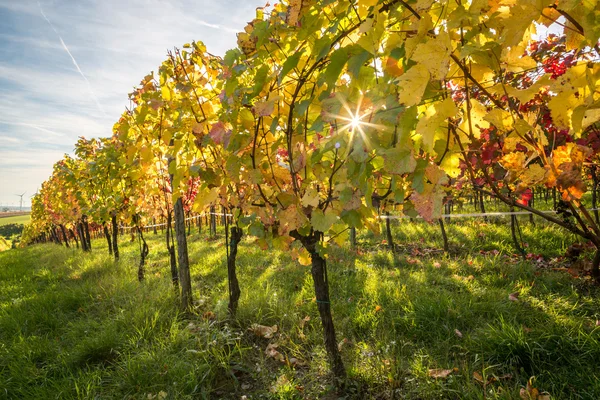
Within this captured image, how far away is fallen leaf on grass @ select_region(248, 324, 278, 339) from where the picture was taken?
3191 mm

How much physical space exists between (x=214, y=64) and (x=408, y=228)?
6359 millimetres

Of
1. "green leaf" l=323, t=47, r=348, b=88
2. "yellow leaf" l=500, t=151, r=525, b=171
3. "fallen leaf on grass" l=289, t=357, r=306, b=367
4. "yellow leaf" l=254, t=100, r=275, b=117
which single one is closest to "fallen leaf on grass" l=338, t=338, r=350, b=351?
"fallen leaf on grass" l=289, t=357, r=306, b=367

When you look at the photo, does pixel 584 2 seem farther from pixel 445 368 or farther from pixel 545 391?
pixel 445 368

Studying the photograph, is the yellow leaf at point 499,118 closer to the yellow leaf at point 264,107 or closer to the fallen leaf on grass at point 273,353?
the yellow leaf at point 264,107

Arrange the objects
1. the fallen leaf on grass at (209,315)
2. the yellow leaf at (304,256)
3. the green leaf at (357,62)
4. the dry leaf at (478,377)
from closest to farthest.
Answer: the green leaf at (357,62) → the dry leaf at (478,377) → the yellow leaf at (304,256) → the fallen leaf on grass at (209,315)

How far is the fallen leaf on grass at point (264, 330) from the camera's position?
126 inches

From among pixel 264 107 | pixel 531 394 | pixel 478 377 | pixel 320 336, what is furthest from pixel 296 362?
pixel 264 107

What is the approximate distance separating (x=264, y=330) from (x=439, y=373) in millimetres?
1641

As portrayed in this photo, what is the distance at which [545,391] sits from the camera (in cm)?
200

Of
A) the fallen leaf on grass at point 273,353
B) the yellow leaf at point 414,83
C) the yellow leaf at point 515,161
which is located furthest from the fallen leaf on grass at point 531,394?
the yellow leaf at point 414,83

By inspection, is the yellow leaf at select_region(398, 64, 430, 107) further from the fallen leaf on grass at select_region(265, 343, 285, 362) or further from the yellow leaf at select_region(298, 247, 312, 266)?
the fallen leaf on grass at select_region(265, 343, 285, 362)

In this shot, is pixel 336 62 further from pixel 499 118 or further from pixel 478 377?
pixel 478 377

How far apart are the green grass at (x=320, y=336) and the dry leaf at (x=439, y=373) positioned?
1.3 inches

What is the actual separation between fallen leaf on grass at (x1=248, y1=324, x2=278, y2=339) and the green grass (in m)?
0.06
